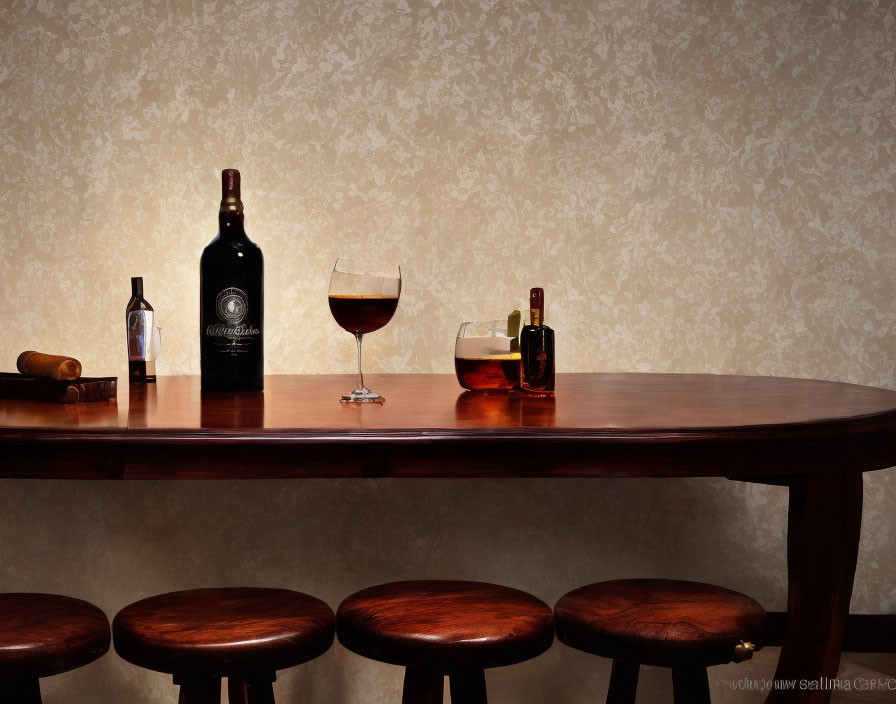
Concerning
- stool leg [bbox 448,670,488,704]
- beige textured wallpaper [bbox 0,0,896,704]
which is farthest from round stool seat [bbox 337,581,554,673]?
beige textured wallpaper [bbox 0,0,896,704]

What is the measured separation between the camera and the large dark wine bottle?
1.54 m

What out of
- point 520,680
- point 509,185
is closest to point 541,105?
point 509,185

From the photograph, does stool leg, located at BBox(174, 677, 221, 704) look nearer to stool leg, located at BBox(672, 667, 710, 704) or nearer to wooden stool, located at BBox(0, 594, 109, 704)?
wooden stool, located at BBox(0, 594, 109, 704)

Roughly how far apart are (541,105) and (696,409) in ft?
3.96

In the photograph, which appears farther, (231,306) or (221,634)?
(231,306)

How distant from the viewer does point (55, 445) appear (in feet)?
3.51

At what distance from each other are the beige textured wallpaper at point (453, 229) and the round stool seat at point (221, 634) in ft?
2.86

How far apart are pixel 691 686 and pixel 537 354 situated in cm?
60

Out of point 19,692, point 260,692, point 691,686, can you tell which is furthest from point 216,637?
point 691,686

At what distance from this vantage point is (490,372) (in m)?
1.54

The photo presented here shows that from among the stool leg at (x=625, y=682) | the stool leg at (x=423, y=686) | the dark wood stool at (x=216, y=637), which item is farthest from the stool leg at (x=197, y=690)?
the stool leg at (x=625, y=682)

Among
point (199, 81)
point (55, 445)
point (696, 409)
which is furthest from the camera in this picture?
point (199, 81)

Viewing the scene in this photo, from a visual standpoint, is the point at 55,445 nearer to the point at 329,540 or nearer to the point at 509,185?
the point at 329,540

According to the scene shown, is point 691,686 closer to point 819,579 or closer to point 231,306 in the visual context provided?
point 819,579
